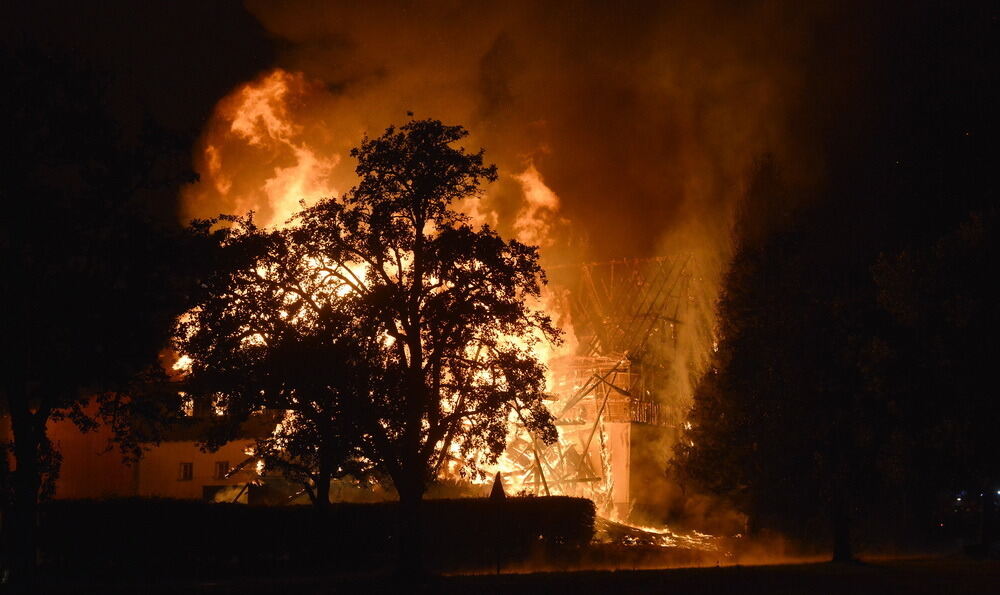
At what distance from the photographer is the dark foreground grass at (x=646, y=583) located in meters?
24.9

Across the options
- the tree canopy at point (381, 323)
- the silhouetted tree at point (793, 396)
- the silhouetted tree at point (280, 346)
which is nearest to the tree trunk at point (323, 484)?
the tree canopy at point (381, 323)

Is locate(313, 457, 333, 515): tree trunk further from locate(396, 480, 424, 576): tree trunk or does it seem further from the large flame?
the large flame

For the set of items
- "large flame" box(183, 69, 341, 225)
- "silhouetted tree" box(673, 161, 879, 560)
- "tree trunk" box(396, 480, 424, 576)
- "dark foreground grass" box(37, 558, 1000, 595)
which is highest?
"large flame" box(183, 69, 341, 225)

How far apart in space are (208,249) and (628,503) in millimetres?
36364

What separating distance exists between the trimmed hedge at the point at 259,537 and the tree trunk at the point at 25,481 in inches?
253

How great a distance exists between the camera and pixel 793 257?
39469 mm

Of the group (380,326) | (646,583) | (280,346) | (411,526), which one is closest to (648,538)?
(646,583)

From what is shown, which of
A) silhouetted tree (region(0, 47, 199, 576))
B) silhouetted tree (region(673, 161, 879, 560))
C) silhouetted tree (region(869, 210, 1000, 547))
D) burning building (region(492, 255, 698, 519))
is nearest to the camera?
silhouetted tree (region(0, 47, 199, 576))

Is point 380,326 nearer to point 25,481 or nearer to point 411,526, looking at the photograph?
point 411,526

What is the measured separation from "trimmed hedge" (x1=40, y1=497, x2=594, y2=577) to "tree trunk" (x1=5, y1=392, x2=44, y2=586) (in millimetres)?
6428

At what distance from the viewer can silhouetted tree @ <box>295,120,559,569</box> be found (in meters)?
26.1

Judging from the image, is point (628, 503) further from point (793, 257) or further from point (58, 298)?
point (58, 298)

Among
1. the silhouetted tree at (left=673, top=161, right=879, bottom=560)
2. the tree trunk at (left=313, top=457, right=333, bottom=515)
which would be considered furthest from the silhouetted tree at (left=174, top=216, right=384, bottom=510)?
the silhouetted tree at (left=673, top=161, right=879, bottom=560)

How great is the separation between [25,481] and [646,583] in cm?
1576
